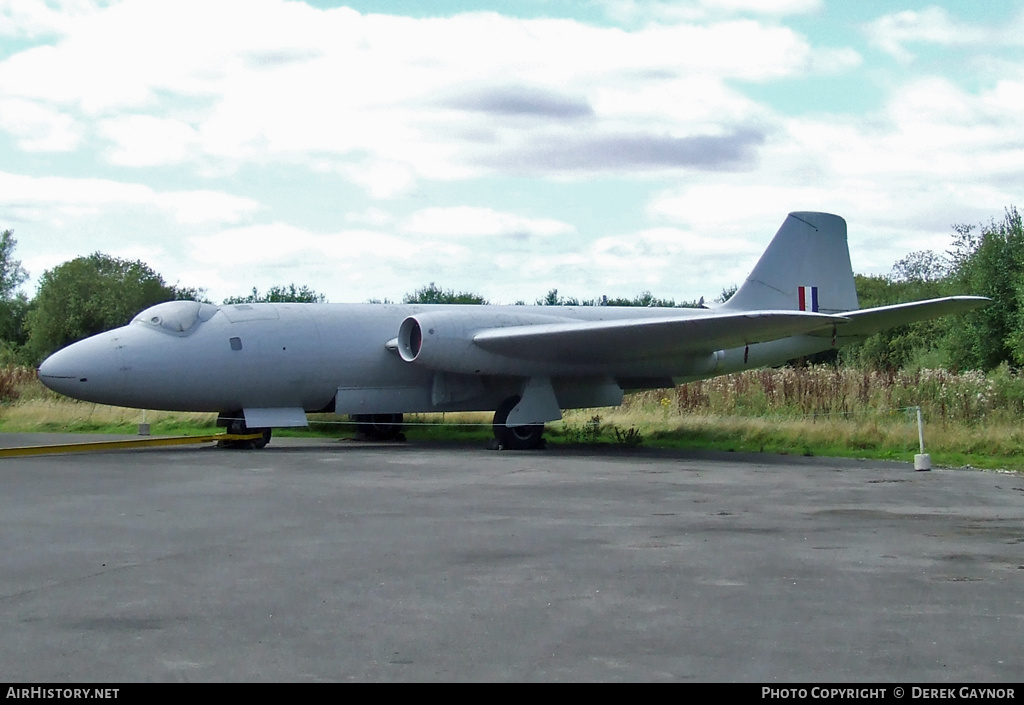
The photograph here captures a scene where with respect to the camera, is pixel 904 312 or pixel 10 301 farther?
pixel 10 301

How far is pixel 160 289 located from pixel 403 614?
132 ft

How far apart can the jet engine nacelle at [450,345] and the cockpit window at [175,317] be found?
3.35 metres

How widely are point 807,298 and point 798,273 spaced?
536 mm

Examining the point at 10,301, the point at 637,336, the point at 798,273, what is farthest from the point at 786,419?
the point at 10,301

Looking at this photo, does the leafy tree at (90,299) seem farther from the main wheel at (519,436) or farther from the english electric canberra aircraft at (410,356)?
the main wheel at (519,436)

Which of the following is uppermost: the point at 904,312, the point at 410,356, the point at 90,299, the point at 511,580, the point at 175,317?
the point at 90,299

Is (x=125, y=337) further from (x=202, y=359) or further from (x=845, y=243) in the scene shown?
(x=845, y=243)

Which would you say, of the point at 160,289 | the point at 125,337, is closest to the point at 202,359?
the point at 125,337

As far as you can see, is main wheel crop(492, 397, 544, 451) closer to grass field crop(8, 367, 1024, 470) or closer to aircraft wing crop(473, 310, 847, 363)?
aircraft wing crop(473, 310, 847, 363)

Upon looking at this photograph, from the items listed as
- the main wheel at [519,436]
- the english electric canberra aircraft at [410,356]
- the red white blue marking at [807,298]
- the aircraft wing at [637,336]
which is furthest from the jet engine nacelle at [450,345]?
the red white blue marking at [807,298]

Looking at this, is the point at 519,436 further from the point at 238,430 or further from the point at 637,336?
the point at 238,430

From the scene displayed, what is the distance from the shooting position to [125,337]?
1736cm

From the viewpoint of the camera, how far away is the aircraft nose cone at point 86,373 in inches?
663

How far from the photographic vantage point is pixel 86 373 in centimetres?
1686
